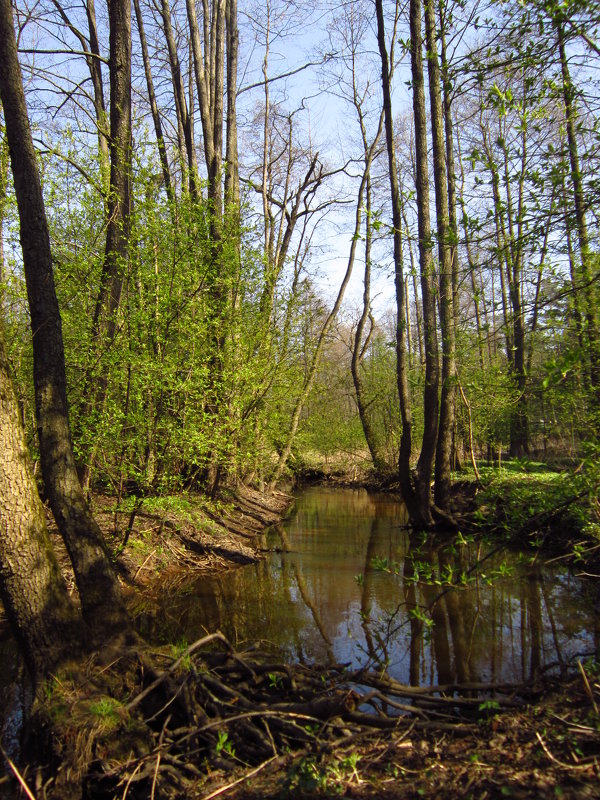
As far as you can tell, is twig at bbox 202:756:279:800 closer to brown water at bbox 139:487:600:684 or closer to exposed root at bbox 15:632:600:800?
exposed root at bbox 15:632:600:800

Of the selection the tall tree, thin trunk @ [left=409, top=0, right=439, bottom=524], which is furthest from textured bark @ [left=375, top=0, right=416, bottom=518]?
thin trunk @ [left=409, top=0, right=439, bottom=524]

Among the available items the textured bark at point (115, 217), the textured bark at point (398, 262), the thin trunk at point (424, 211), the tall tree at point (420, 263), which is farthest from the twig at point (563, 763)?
the textured bark at point (398, 262)

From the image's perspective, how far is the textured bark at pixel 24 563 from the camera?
368 centimetres

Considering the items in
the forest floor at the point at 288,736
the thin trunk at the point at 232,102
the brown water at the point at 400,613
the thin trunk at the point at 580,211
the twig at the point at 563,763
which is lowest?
the brown water at the point at 400,613

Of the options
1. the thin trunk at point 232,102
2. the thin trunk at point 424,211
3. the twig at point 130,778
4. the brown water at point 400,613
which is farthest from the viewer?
the thin trunk at point 232,102

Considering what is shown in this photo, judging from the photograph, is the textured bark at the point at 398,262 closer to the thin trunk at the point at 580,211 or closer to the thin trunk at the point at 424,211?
the thin trunk at the point at 424,211

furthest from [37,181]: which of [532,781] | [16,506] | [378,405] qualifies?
[378,405]

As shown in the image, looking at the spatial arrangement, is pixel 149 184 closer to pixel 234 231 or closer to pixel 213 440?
pixel 234 231

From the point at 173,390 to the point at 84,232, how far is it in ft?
8.09

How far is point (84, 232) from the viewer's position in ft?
24.2

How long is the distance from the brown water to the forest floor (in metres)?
0.49

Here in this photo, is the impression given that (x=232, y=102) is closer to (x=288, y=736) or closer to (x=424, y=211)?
(x=424, y=211)

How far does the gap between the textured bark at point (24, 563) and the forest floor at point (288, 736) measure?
25cm

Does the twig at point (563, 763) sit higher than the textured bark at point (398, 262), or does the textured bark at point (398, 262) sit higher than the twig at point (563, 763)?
the textured bark at point (398, 262)
